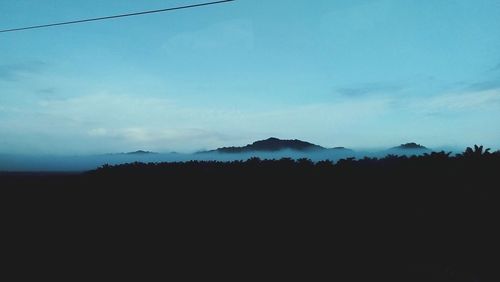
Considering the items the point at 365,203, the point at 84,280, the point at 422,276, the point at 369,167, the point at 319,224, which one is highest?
the point at 369,167

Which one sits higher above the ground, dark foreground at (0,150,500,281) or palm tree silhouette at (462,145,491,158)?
palm tree silhouette at (462,145,491,158)

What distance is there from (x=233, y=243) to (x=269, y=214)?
42.3 inches

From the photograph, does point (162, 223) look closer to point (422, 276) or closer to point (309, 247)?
point (309, 247)

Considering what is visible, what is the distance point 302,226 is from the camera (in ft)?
22.3

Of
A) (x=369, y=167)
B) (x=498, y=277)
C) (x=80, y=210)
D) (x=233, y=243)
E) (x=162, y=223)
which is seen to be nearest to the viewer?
(x=498, y=277)

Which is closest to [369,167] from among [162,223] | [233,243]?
[233,243]

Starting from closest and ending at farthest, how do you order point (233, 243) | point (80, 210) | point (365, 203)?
point (365, 203) → point (233, 243) → point (80, 210)

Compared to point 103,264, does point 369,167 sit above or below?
above

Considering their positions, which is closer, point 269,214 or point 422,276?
point 422,276

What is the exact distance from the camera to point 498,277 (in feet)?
17.1

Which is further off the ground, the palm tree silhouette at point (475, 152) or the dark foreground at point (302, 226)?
the palm tree silhouette at point (475, 152)

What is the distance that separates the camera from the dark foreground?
18.0ft

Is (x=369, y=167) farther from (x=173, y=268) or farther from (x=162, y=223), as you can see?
(x=162, y=223)

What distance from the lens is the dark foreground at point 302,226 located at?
5.49 metres
